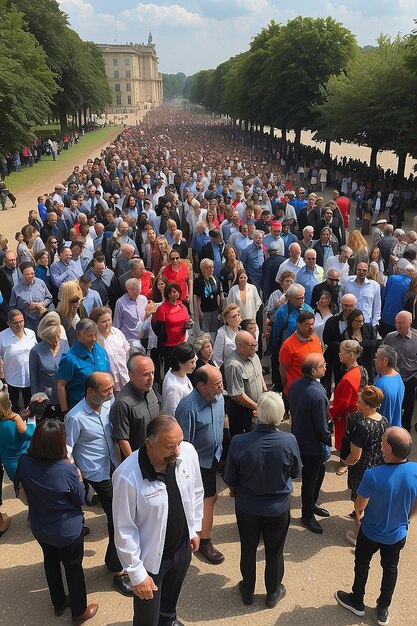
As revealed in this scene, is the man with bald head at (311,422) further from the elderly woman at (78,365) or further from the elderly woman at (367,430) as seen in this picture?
the elderly woman at (78,365)

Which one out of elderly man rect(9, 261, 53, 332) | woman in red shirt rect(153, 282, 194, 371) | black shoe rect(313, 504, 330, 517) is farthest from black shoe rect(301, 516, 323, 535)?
elderly man rect(9, 261, 53, 332)

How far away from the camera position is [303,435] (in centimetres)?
456

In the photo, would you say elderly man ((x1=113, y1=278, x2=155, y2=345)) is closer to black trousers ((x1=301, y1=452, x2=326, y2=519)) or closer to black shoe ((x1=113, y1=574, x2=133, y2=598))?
black trousers ((x1=301, y1=452, x2=326, y2=519))

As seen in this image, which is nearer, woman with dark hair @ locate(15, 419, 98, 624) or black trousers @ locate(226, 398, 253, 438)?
woman with dark hair @ locate(15, 419, 98, 624)

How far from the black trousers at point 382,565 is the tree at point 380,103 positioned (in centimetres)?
2039

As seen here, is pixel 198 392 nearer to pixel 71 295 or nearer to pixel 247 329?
pixel 247 329

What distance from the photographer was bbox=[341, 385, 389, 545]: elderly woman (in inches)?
170

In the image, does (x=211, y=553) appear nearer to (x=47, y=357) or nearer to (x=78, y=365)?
(x=78, y=365)

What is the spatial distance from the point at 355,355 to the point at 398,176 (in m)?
20.7

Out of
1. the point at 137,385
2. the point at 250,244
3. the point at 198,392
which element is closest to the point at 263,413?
the point at 198,392

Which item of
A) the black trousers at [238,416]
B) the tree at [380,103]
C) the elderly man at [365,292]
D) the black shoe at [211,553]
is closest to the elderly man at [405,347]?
the elderly man at [365,292]

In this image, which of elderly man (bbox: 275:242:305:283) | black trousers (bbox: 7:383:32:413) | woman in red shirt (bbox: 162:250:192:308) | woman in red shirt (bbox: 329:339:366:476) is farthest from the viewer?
elderly man (bbox: 275:242:305:283)

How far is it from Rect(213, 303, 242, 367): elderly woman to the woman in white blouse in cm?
112

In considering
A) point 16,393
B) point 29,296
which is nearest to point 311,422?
point 16,393
